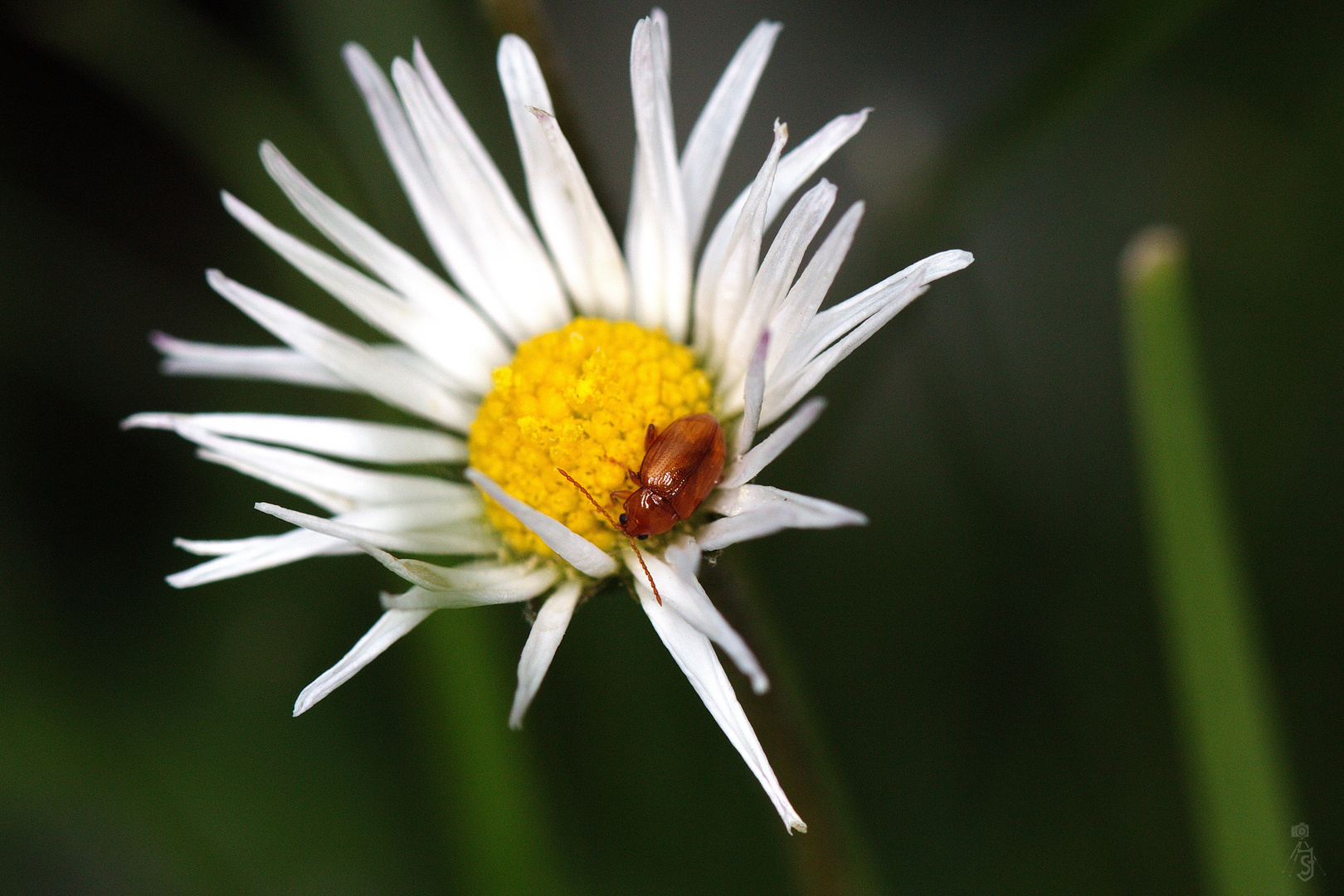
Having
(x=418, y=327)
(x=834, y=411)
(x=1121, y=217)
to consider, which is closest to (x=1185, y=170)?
(x=1121, y=217)

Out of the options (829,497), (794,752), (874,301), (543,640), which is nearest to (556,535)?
(543,640)

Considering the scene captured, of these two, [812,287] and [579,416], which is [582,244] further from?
[812,287]

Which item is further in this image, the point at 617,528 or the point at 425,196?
the point at 425,196

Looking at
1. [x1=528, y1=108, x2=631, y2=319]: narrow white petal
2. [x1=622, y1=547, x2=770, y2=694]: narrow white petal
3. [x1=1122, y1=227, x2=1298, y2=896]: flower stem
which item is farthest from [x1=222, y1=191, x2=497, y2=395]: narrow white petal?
[x1=1122, y1=227, x2=1298, y2=896]: flower stem

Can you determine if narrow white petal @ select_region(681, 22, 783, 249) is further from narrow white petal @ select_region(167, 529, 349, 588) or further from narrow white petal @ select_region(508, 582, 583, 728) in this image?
narrow white petal @ select_region(167, 529, 349, 588)

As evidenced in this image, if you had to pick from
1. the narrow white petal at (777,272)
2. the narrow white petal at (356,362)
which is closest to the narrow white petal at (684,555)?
the narrow white petal at (777,272)

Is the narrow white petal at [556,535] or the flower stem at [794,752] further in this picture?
the flower stem at [794,752]

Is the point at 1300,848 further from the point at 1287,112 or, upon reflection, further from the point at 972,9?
the point at 972,9

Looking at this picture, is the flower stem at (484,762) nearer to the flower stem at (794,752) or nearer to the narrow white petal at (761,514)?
the flower stem at (794,752)
